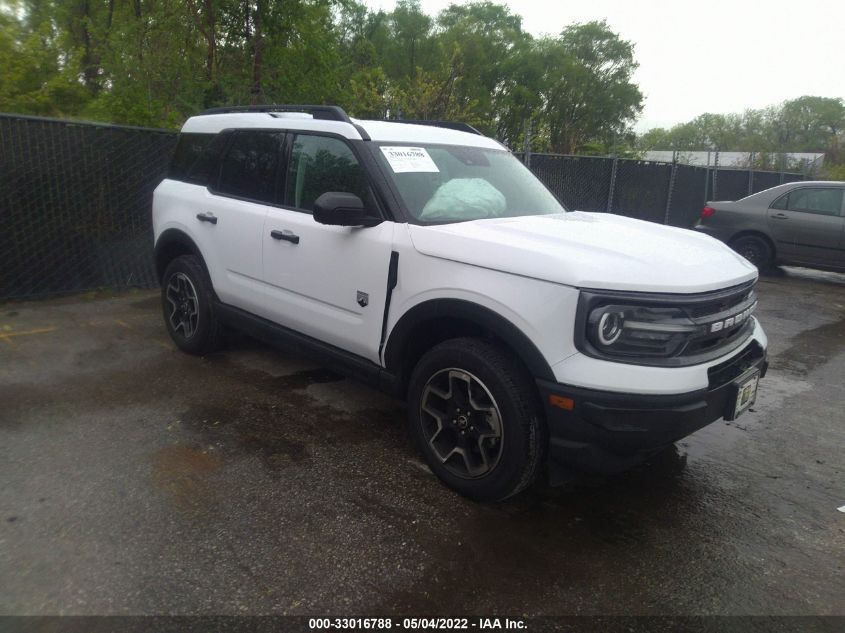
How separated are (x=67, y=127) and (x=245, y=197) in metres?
3.46

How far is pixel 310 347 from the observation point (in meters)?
3.96

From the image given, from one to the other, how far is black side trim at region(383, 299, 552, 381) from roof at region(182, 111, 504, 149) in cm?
115

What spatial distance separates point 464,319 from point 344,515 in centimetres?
109

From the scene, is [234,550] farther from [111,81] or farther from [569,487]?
[111,81]

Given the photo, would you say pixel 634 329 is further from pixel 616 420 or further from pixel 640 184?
pixel 640 184

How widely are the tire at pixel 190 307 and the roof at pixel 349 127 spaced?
1.07 metres

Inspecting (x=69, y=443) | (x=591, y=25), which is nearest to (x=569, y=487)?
(x=69, y=443)

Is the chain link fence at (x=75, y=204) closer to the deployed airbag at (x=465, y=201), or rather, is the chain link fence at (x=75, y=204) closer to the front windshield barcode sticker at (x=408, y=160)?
the front windshield barcode sticker at (x=408, y=160)

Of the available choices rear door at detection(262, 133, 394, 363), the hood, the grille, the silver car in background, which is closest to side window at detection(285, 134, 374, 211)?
rear door at detection(262, 133, 394, 363)

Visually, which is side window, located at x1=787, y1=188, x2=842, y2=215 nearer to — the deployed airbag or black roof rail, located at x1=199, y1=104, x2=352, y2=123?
the deployed airbag

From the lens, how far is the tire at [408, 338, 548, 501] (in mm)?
2861

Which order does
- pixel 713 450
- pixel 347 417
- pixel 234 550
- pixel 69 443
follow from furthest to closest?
pixel 347 417
pixel 713 450
pixel 69 443
pixel 234 550

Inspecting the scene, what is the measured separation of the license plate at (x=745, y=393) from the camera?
295cm

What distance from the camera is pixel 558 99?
2192 inches
